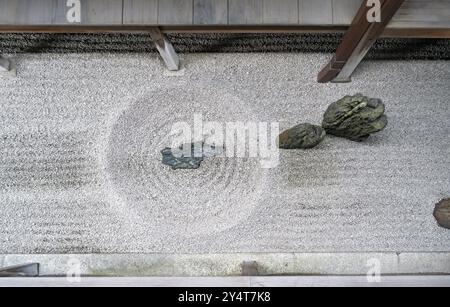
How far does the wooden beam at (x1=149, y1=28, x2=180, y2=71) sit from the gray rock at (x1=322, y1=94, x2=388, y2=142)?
0.78m

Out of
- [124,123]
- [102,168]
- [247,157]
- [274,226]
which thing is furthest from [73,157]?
[274,226]

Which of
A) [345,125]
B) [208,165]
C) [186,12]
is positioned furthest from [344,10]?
[208,165]

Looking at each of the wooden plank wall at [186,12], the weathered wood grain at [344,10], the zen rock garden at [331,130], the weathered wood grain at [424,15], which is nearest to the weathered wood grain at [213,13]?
the wooden plank wall at [186,12]

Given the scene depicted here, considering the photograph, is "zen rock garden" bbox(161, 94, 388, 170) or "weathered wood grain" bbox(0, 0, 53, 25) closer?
"weathered wood grain" bbox(0, 0, 53, 25)

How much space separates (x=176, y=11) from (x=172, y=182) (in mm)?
808

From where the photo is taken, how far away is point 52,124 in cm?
223

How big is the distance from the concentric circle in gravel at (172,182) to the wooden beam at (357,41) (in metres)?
0.45

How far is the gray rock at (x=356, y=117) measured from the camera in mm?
1945

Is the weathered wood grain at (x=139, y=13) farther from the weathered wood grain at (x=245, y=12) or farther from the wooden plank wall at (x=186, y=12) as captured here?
the weathered wood grain at (x=245, y=12)

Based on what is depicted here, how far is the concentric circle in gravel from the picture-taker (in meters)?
2.15

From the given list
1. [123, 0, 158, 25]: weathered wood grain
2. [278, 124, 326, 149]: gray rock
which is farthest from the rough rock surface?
[123, 0, 158, 25]: weathered wood grain

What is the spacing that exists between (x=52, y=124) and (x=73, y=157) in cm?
21

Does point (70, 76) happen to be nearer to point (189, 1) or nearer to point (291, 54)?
point (189, 1)

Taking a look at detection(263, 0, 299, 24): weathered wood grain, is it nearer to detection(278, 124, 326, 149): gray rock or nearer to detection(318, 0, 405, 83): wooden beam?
detection(318, 0, 405, 83): wooden beam
